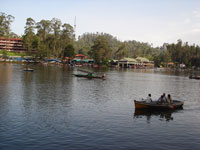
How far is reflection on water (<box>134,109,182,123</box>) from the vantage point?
34.1 metres

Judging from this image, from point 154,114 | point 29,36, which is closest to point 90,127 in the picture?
point 154,114

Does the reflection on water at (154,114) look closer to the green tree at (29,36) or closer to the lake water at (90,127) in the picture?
the lake water at (90,127)

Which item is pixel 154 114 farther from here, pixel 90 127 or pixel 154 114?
pixel 90 127

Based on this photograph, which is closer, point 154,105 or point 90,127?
point 90,127

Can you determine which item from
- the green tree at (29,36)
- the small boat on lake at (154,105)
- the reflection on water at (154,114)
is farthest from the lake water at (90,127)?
the green tree at (29,36)

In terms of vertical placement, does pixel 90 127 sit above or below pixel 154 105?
below

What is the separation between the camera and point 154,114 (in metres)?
36.0

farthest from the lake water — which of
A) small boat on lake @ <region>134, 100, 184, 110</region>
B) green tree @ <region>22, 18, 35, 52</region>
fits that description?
green tree @ <region>22, 18, 35, 52</region>

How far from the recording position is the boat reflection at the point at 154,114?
112 feet

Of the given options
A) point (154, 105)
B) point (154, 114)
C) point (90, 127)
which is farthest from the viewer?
point (154, 105)

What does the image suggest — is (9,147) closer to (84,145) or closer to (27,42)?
(84,145)

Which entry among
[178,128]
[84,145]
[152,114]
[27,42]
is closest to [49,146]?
[84,145]

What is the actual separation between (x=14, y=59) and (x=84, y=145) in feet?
632

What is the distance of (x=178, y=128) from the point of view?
29.5 meters
